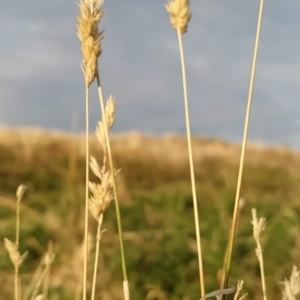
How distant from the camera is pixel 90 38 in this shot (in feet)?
1.32

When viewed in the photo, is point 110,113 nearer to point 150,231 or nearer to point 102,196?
point 102,196

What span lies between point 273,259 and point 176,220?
0.54 metres

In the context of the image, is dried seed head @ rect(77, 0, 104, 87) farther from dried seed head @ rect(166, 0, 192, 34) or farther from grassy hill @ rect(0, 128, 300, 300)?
grassy hill @ rect(0, 128, 300, 300)

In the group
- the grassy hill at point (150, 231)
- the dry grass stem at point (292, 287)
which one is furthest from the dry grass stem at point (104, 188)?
the grassy hill at point (150, 231)

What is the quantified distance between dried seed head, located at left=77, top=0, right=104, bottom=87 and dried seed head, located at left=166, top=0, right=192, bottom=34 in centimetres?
5

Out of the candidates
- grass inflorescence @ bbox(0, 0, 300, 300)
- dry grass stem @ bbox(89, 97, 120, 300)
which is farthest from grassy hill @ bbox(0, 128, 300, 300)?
dry grass stem @ bbox(89, 97, 120, 300)

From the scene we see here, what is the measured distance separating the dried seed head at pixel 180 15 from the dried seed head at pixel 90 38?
0.17 feet

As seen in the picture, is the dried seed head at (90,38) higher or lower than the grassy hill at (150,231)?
higher

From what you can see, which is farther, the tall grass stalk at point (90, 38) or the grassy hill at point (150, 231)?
the grassy hill at point (150, 231)

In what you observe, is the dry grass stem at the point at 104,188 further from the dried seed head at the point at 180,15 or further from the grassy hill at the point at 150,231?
the grassy hill at the point at 150,231

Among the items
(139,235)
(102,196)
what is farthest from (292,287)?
(139,235)

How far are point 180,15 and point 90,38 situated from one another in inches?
2.5

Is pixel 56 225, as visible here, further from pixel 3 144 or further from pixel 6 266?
pixel 3 144

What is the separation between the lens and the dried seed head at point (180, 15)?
40 cm
